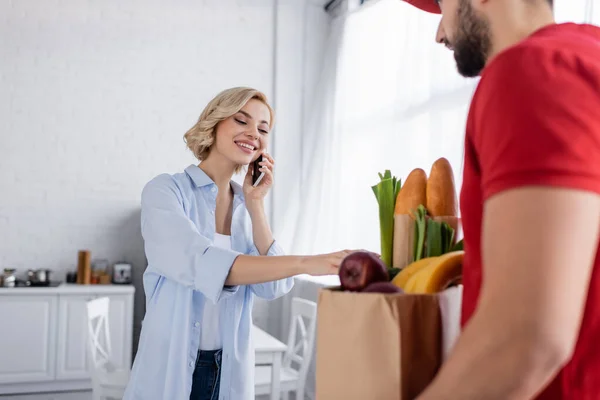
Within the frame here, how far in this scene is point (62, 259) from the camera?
16.1ft

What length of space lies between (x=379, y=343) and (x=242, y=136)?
144cm

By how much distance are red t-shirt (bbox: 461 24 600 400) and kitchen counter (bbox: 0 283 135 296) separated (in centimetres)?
430

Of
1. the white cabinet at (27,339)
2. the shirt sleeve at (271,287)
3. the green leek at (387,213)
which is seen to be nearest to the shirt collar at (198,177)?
the shirt sleeve at (271,287)

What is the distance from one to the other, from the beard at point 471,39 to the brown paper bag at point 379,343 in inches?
10.7

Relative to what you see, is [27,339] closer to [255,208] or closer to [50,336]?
[50,336]

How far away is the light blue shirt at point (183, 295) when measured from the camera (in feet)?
5.50

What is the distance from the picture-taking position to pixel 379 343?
2.09ft

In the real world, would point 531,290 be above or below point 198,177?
below

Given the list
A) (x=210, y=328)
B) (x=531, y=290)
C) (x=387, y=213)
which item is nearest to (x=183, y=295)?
(x=210, y=328)

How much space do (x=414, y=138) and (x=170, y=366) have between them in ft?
7.85

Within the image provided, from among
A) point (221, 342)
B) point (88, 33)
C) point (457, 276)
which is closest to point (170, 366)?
point (221, 342)

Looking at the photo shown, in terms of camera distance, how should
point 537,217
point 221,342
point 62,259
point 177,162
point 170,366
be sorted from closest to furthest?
point 537,217 < point 170,366 < point 221,342 < point 62,259 < point 177,162

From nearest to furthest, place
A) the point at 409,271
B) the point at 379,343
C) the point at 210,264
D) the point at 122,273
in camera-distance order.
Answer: the point at 379,343 → the point at 409,271 → the point at 210,264 → the point at 122,273

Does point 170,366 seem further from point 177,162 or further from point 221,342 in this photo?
point 177,162
